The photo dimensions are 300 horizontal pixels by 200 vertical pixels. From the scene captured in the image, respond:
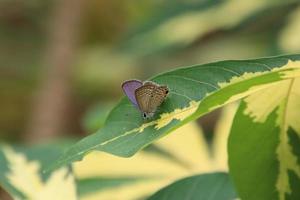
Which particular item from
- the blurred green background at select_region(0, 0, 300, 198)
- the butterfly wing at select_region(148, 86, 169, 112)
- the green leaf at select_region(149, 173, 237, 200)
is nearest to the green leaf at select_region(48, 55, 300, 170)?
the butterfly wing at select_region(148, 86, 169, 112)

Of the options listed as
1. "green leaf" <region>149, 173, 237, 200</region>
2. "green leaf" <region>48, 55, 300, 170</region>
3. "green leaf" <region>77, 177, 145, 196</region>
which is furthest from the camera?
"green leaf" <region>77, 177, 145, 196</region>

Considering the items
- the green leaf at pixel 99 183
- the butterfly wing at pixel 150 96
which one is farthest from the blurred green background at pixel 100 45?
the butterfly wing at pixel 150 96

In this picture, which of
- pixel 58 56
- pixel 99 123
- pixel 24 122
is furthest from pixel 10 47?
pixel 99 123

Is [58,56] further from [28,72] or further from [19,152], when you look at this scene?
[19,152]

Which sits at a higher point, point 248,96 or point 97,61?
point 97,61

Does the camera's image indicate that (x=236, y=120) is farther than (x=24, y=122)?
Result: No

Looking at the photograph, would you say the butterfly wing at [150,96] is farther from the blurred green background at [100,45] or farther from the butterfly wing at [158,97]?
the blurred green background at [100,45]

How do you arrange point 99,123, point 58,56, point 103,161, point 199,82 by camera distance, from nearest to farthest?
point 199,82
point 103,161
point 99,123
point 58,56

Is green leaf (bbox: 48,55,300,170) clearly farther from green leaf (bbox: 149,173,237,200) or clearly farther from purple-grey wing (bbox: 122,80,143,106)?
green leaf (bbox: 149,173,237,200)
